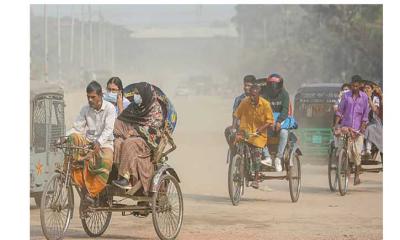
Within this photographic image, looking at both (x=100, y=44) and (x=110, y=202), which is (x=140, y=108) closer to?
(x=110, y=202)

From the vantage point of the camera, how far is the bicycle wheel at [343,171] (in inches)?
572

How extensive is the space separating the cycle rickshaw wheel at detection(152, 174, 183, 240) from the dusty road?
1.60 ft

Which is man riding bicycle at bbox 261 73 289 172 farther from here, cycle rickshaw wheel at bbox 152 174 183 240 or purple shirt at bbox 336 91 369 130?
cycle rickshaw wheel at bbox 152 174 183 240

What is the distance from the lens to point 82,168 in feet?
35.9

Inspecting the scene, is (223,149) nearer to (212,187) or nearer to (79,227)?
(212,187)

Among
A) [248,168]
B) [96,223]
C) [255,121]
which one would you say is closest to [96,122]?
[96,223]

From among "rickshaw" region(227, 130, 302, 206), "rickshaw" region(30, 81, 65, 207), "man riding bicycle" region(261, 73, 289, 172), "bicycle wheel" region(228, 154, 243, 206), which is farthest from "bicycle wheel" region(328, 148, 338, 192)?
"rickshaw" region(30, 81, 65, 207)

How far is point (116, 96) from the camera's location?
38.7ft

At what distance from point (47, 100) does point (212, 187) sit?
2846 millimetres

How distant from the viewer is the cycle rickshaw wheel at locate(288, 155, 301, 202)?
46.5 feet

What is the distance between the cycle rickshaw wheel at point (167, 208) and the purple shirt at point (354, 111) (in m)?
4.05

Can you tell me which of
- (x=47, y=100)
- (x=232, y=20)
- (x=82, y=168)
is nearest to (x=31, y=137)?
(x=47, y=100)

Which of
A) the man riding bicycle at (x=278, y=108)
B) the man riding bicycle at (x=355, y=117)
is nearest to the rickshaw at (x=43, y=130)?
the man riding bicycle at (x=278, y=108)

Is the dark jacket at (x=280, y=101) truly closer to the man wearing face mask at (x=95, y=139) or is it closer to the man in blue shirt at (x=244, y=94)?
the man in blue shirt at (x=244, y=94)
